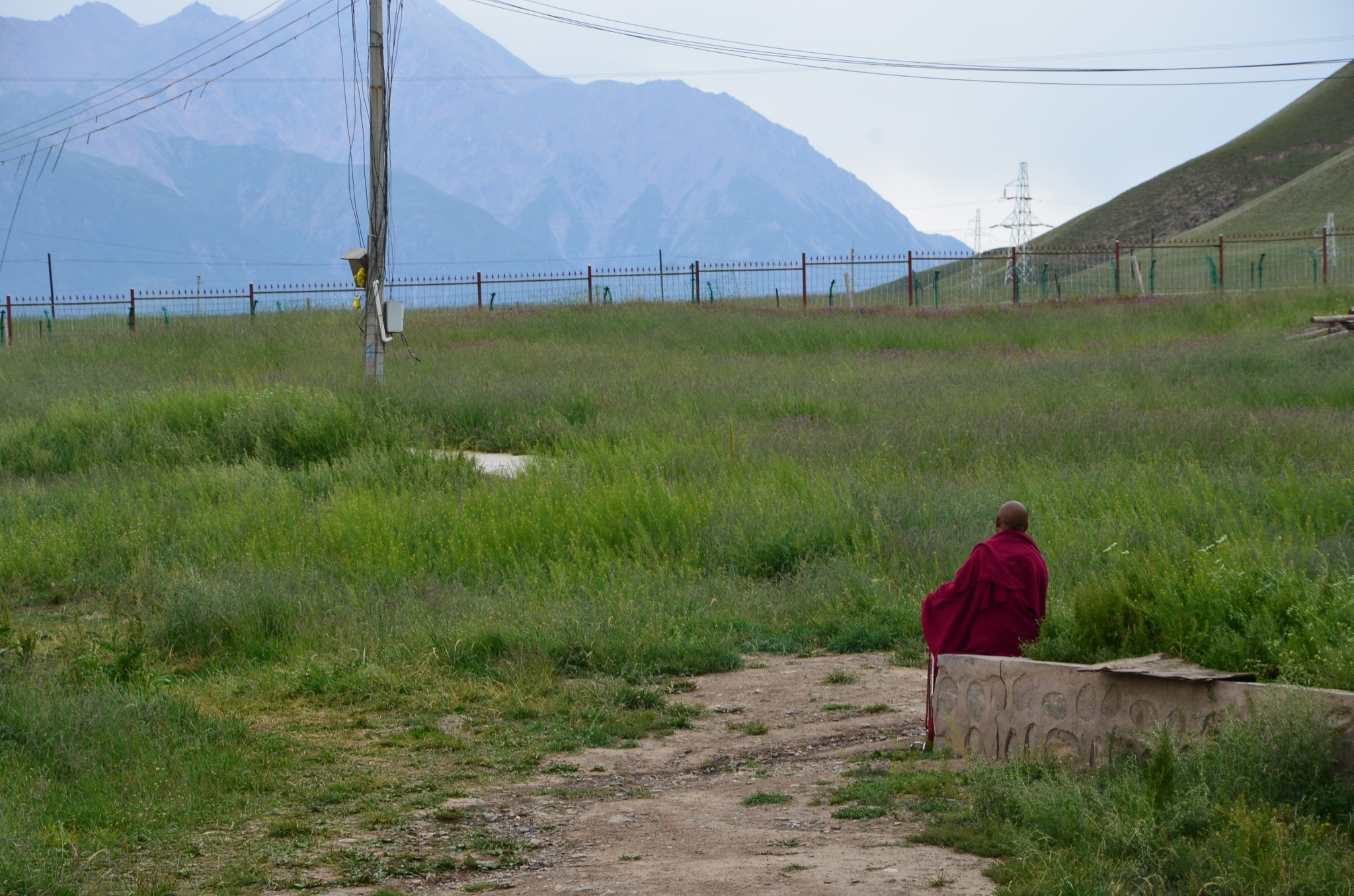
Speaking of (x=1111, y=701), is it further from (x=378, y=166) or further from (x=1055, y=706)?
(x=378, y=166)

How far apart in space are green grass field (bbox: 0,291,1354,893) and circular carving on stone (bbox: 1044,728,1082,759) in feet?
2.47

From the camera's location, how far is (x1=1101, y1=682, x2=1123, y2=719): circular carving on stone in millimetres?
5695

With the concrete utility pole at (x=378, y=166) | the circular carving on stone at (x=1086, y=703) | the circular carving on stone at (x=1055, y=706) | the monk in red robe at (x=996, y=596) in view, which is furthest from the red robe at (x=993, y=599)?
the concrete utility pole at (x=378, y=166)

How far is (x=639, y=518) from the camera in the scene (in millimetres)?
11773

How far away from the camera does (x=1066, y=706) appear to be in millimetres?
5887

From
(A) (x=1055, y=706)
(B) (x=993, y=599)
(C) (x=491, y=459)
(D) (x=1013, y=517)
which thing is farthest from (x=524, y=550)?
(A) (x=1055, y=706)

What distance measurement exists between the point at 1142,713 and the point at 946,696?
3.56 ft

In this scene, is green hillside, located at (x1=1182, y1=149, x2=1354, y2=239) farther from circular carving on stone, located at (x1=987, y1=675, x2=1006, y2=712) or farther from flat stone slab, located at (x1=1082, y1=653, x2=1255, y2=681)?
circular carving on stone, located at (x1=987, y1=675, x2=1006, y2=712)

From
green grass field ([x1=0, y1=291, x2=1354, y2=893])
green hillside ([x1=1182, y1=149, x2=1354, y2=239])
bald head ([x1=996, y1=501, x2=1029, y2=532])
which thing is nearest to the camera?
green grass field ([x1=0, y1=291, x2=1354, y2=893])

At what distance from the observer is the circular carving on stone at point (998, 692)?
616 cm

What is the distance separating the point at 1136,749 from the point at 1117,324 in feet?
80.5

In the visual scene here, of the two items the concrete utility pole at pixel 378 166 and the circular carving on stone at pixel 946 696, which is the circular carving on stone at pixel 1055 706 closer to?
the circular carving on stone at pixel 946 696

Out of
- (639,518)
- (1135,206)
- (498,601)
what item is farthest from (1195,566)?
(1135,206)

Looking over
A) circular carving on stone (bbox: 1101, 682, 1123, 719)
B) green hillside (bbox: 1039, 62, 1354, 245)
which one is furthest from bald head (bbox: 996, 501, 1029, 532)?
green hillside (bbox: 1039, 62, 1354, 245)
